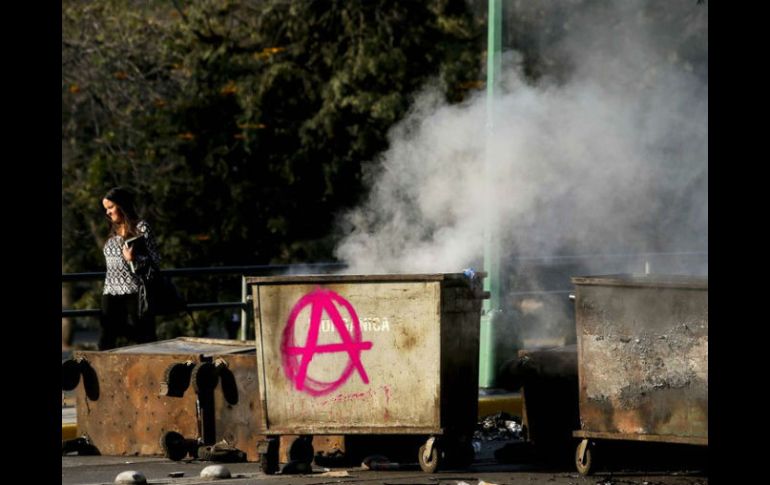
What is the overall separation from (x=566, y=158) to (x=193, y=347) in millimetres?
3516

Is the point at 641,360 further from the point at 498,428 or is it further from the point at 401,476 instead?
the point at 498,428

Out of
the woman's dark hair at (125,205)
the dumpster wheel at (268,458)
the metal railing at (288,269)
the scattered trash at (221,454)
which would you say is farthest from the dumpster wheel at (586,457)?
the woman's dark hair at (125,205)

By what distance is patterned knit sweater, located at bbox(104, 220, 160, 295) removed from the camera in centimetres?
1043

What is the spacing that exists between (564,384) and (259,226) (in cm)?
1070

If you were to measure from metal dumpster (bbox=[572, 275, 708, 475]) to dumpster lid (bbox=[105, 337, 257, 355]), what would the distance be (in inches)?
85.8

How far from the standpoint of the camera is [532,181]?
37.4 feet

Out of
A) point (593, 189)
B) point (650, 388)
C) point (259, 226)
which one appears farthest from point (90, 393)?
point (259, 226)

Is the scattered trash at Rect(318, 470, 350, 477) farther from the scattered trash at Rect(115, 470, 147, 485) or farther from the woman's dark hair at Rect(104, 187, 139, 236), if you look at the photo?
the woman's dark hair at Rect(104, 187, 139, 236)

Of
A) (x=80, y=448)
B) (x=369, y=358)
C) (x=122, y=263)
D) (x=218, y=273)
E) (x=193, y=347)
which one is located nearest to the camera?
(x=369, y=358)

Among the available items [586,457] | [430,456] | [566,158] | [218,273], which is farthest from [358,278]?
[218,273]

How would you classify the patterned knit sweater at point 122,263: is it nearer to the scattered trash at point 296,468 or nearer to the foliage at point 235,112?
the scattered trash at point 296,468

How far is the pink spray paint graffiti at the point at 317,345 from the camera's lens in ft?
28.1

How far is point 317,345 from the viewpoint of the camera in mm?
8648
